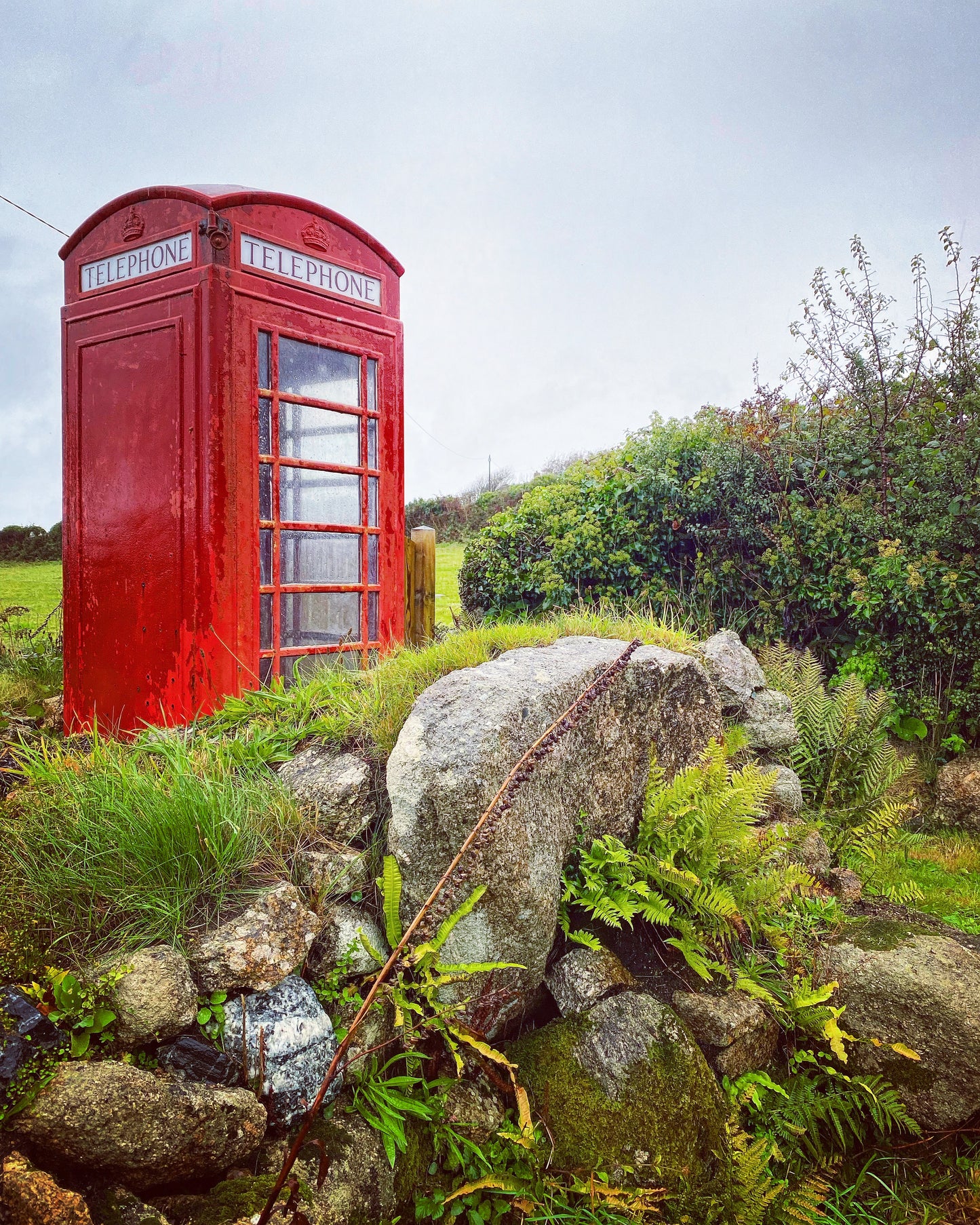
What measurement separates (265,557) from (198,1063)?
3.01 meters

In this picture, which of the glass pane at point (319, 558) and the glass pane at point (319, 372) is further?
the glass pane at point (319, 558)

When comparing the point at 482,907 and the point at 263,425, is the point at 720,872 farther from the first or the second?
the point at 263,425

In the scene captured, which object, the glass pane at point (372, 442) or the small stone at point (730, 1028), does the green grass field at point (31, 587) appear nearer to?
the glass pane at point (372, 442)

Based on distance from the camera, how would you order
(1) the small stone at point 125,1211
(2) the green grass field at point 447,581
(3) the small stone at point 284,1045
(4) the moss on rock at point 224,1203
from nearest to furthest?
(1) the small stone at point 125,1211 → (4) the moss on rock at point 224,1203 → (3) the small stone at point 284,1045 → (2) the green grass field at point 447,581

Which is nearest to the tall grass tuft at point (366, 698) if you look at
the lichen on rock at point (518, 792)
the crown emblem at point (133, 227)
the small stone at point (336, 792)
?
the small stone at point (336, 792)

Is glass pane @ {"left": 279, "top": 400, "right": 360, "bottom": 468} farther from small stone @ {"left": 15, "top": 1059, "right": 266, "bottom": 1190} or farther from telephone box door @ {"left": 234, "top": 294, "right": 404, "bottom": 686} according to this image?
small stone @ {"left": 15, "top": 1059, "right": 266, "bottom": 1190}

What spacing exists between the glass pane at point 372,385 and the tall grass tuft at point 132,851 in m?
3.00

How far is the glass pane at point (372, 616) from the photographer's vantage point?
5336mm

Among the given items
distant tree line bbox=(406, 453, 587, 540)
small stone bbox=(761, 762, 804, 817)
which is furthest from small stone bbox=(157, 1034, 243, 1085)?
distant tree line bbox=(406, 453, 587, 540)

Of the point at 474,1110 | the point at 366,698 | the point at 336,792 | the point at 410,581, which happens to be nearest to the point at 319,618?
the point at 410,581

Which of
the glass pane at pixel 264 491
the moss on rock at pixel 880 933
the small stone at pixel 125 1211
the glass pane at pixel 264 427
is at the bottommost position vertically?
the moss on rock at pixel 880 933

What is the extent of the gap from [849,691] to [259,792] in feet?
13.0

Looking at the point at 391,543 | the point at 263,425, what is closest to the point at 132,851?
the point at 263,425

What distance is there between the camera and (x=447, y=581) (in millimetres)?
16031
